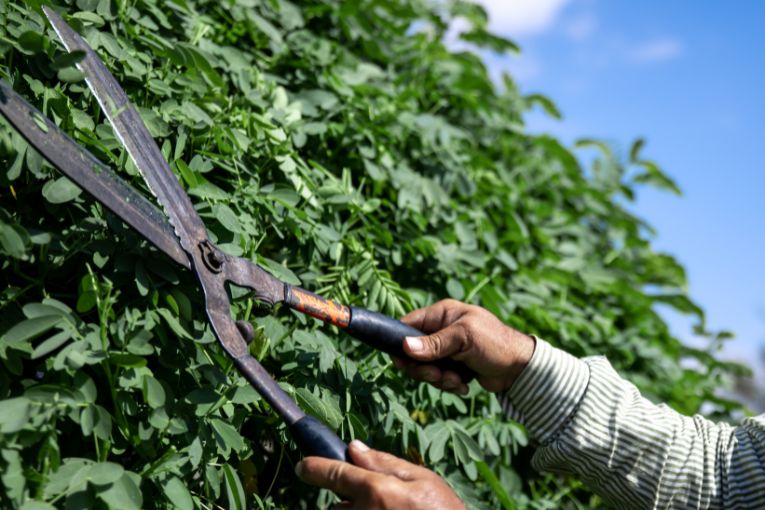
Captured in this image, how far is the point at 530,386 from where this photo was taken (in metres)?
2.12

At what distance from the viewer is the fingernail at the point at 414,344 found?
6.49ft

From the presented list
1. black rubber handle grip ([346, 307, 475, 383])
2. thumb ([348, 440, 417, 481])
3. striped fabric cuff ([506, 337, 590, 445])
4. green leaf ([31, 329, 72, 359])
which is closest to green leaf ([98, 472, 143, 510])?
green leaf ([31, 329, 72, 359])

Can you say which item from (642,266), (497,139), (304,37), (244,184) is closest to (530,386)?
(244,184)

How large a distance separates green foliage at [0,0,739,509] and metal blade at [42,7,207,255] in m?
0.06

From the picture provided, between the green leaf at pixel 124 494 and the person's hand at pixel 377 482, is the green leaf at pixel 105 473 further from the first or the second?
the person's hand at pixel 377 482

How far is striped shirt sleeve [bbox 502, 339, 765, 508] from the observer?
202 centimetres

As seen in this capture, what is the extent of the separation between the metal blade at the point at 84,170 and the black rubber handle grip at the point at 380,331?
50cm

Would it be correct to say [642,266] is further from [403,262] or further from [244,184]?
[244,184]

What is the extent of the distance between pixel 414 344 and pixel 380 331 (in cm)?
9

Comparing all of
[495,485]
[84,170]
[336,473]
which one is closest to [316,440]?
[336,473]

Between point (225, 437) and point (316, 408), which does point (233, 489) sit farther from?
point (316, 408)

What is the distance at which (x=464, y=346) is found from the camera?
2053mm

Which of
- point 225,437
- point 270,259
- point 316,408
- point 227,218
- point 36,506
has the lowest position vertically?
point 36,506

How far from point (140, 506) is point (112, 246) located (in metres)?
0.56
